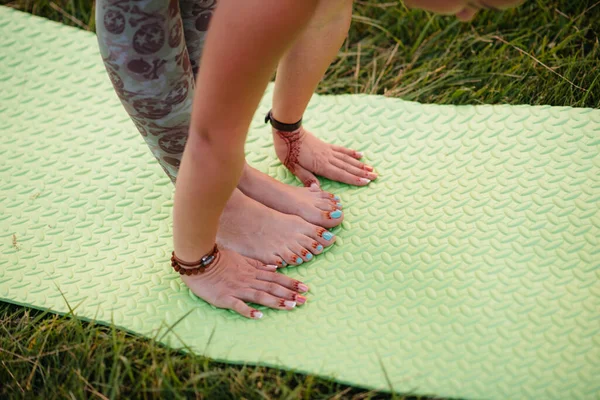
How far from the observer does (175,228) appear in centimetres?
106

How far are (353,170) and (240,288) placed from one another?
1.39 feet

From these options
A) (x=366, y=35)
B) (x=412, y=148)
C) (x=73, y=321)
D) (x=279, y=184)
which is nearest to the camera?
(x=73, y=321)

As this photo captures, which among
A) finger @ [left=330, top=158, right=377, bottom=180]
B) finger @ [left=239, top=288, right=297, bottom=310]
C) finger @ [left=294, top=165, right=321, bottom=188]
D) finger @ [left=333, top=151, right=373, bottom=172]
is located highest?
finger @ [left=333, top=151, right=373, bottom=172]

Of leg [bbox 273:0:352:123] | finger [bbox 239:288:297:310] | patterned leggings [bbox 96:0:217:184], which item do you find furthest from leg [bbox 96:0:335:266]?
leg [bbox 273:0:352:123]

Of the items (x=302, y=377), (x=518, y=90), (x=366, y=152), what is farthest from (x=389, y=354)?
(x=518, y=90)

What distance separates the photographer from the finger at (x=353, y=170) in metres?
1.42

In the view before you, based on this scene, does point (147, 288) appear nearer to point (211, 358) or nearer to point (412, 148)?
point (211, 358)

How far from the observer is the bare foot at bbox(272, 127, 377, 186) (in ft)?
4.63

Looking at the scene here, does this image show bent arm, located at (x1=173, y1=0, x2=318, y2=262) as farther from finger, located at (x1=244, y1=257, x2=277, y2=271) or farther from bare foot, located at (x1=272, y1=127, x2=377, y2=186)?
bare foot, located at (x1=272, y1=127, x2=377, y2=186)

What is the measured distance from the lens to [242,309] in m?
1.17

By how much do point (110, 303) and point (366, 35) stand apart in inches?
46.5

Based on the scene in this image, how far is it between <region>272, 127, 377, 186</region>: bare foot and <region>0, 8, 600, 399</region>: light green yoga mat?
4 cm

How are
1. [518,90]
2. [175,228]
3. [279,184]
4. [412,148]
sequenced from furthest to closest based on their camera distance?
[518,90] < [412,148] < [279,184] < [175,228]

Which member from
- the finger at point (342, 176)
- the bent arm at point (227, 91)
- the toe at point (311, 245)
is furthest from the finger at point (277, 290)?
the finger at point (342, 176)
